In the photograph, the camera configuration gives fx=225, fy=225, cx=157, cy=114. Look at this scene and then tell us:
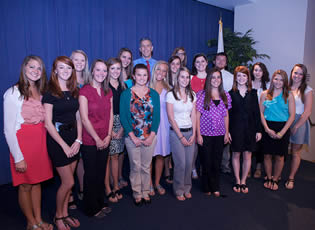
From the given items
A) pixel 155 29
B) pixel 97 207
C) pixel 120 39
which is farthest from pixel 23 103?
pixel 155 29

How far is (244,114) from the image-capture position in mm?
2928

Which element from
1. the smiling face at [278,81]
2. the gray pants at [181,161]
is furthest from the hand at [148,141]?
the smiling face at [278,81]

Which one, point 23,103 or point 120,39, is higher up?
point 120,39

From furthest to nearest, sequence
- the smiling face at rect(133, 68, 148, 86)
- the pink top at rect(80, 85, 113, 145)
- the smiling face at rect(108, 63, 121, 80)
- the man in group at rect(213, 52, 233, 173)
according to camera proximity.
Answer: the man in group at rect(213, 52, 233, 173) → the smiling face at rect(108, 63, 121, 80) → the smiling face at rect(133, 68, 148, 86) → the pink top at rect(80, 85, 113, 145)

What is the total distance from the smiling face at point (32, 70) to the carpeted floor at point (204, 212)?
156 cm

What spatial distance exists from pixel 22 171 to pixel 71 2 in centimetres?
299

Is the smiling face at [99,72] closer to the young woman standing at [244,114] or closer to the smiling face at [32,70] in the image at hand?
the smiling face at [32,70]

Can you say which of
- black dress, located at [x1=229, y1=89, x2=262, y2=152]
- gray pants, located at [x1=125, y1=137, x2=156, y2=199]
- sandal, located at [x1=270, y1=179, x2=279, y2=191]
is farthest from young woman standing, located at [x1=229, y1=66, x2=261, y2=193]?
gray pants, located at [x1=125, y1=137, x2=156, y2=199]

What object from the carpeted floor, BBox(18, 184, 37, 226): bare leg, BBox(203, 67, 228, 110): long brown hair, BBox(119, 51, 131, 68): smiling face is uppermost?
BBox(119, 51, 131, 68): smiling face

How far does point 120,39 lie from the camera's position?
447 centimetres

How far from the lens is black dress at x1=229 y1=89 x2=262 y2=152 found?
2924 millimetres

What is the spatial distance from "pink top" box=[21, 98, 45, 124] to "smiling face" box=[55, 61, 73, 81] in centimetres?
32

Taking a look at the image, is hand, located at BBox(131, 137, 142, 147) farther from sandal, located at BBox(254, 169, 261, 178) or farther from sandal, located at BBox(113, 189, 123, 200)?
sandal, located at BBox(254, 169, 261, 178)

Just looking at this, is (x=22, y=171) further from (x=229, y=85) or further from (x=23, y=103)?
(x=229, y=85)
